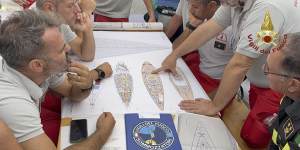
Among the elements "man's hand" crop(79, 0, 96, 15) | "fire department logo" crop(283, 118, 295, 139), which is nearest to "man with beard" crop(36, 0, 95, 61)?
"man's hand" crop(79, 0, 96, 15)

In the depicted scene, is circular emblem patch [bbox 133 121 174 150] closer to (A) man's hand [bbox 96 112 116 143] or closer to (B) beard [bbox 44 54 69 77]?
(A) man's hand [bbox 96 112 116 143]

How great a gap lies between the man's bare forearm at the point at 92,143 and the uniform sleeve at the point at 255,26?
0.71m

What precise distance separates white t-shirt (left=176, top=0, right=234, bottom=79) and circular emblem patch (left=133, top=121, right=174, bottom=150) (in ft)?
2.95

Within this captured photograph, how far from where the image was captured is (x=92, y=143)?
128cm

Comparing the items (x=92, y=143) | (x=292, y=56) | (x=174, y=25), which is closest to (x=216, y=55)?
(x=174, y=25)

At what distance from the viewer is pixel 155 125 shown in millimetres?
1415

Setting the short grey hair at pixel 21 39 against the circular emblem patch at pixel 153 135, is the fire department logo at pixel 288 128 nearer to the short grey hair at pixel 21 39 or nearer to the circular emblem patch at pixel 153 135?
the circular emblem patch at pixel 153 135

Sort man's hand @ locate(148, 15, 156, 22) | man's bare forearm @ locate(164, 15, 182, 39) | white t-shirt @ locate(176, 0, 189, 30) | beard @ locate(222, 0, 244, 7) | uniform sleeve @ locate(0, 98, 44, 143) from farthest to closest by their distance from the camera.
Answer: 1. man's hand @ locate(148, 15, 156, 22)
2. man's bare forearm @ locate(164, 15, 182, 39)
3. white t-shirt @ locate(176, 0, 189, 30)
4. beard @ locate(222, 0, 244, 7)
5. uniform sleeve @ locate(0, 98, 44, 143)

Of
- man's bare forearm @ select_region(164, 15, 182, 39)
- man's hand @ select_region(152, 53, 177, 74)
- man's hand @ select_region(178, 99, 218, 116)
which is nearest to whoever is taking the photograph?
man's hand @ select_region(178, 99, 218, 116)

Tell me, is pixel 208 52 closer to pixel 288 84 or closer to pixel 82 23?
pixel 82 23

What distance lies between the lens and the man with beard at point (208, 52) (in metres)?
2.16

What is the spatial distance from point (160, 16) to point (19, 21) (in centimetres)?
186

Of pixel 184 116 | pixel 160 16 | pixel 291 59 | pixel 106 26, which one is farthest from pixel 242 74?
pixel 160 16

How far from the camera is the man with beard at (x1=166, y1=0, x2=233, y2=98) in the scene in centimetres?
216
